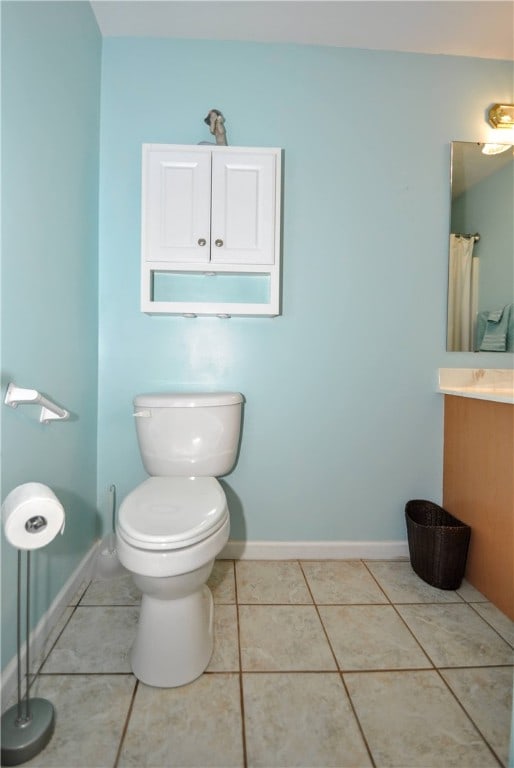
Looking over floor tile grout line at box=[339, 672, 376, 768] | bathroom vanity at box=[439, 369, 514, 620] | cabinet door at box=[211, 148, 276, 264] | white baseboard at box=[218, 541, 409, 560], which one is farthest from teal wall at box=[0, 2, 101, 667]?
bathroom vanity at box=[439, 369, 514, 620]

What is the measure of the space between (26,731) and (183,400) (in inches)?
38.5

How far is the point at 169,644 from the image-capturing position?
104cm

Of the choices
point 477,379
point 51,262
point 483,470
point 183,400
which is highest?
point 51,262

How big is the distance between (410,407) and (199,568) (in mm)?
1191

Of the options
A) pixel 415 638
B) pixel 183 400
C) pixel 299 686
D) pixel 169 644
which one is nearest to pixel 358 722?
pixel 299 686

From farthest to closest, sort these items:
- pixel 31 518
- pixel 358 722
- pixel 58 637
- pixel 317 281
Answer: pixel 317 281 → pixel 58 637 → pixel 358 722 → pixel 31 518

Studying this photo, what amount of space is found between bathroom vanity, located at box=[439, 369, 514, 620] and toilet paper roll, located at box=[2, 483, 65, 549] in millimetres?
1394

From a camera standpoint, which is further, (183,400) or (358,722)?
(183,400)

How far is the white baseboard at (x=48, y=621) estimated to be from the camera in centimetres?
97

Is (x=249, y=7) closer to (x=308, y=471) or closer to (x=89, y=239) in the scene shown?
(x=89, y=239)

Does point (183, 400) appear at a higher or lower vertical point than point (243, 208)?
lower

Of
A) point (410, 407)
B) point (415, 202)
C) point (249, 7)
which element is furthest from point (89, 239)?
point (410, 407)

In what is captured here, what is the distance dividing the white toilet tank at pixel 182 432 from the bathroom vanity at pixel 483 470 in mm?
1007

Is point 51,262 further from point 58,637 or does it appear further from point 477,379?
point 477,379
